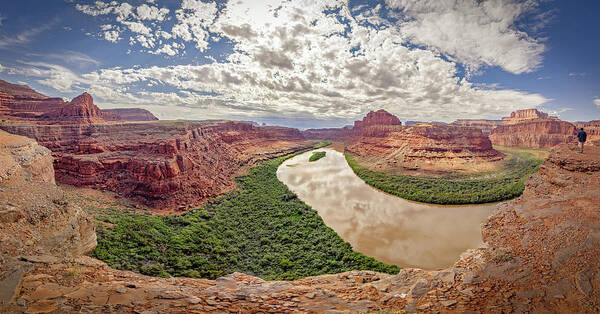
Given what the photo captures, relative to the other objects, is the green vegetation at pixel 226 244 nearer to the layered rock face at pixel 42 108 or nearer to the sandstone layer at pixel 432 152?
the sandstone layer at pixel 432 152

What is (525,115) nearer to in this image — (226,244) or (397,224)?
(397,224)

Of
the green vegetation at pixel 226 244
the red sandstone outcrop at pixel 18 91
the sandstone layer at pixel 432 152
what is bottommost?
the green vegetation at pixel 226 244

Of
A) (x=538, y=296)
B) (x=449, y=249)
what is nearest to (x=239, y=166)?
(x=449, y=249)

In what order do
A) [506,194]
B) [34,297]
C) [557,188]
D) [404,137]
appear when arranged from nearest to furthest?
1. [34,297]
2. [557,188]
3. [506,194]
4. [404,137]

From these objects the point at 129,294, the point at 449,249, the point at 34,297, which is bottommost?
the point at 449,249

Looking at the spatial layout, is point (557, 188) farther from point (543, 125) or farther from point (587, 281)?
point (543, 125)

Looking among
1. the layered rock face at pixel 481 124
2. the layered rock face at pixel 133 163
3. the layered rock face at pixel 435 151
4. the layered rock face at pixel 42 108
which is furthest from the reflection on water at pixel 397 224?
the layered rock face at pixel 481 124

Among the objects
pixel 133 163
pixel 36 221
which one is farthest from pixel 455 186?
pixel 133 163
